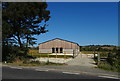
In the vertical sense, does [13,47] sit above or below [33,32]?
below

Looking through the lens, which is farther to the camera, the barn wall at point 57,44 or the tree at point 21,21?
the barn wall at point 57,44

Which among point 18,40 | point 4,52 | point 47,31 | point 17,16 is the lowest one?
point 4,52

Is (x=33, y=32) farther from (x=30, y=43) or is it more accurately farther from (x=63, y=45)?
(x=63, y=45)

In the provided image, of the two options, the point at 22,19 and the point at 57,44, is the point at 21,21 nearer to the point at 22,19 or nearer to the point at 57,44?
the point at 22,19

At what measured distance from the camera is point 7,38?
20.2m

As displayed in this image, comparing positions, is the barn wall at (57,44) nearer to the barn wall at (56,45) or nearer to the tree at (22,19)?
the barn wall at (56,45)

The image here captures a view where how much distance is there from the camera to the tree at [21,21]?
20.0 m

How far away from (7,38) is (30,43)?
3.05 metres

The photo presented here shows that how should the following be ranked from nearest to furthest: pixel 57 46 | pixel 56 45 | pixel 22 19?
pixel 22 19
pixel 57 46
pixel 56 45

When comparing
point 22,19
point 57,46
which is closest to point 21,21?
point 22,19

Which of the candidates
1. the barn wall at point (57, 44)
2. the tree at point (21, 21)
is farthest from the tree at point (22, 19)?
the barn wall at point (57, 44)

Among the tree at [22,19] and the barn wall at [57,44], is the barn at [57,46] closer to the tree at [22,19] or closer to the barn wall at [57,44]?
the barn wall at [57,44]

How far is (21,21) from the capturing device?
851 inches

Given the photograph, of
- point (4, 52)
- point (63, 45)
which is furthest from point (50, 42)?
point (4, 52)
